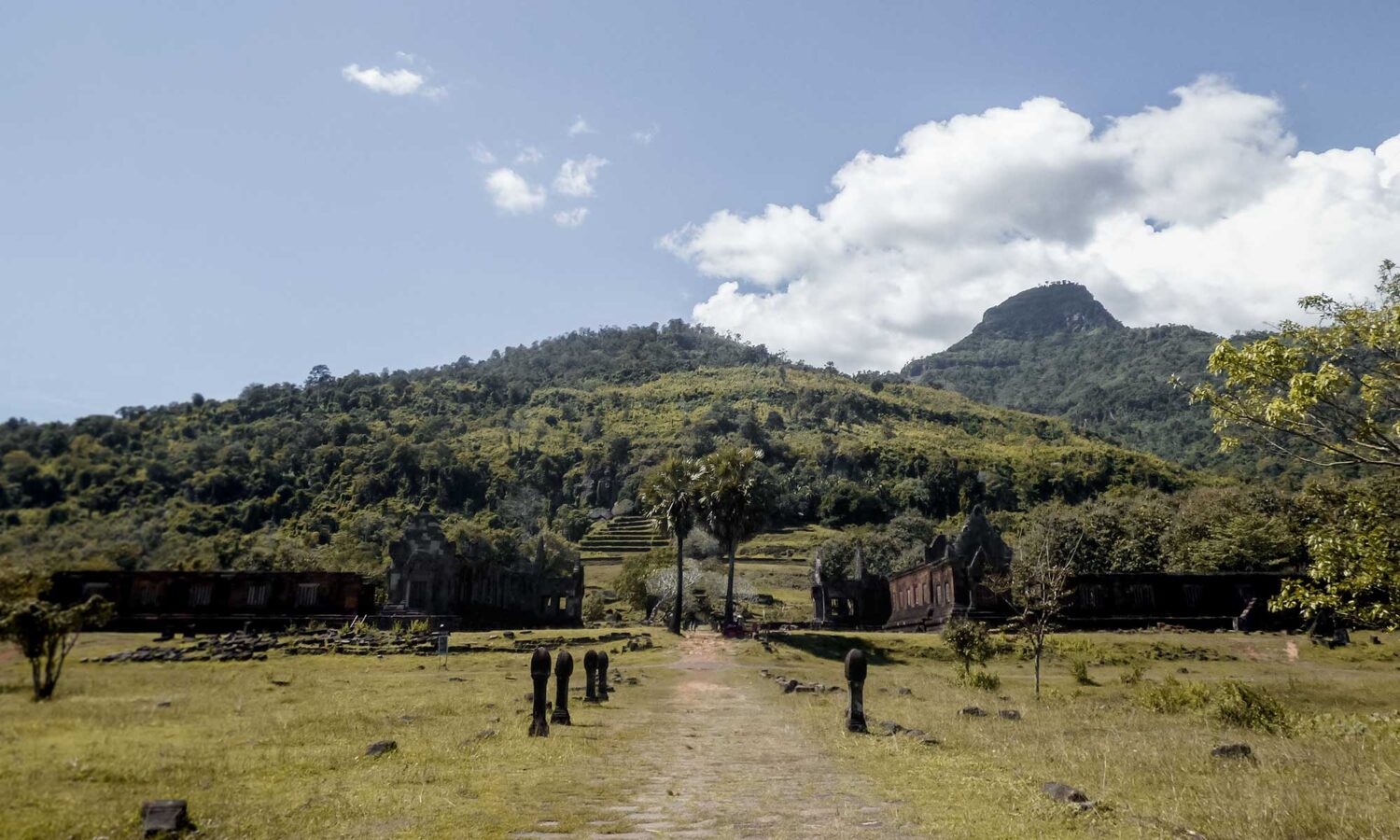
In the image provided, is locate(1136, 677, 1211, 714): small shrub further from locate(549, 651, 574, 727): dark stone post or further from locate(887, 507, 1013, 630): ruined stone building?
locate(887, 507, 1013, 630): ruined stone building

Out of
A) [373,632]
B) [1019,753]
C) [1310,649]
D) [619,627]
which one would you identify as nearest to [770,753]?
[1019,753]

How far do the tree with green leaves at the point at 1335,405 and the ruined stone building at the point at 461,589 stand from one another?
4566cm

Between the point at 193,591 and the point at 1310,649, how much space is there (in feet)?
214

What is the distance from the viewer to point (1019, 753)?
13078mm

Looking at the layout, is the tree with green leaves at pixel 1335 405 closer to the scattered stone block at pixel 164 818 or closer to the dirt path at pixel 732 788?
the dirt path at pixel 732 788

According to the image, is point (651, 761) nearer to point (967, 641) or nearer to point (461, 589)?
point (967, 641)

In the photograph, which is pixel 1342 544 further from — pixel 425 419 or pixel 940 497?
pixel 425 419

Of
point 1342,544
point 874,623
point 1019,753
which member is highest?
point 1342,544

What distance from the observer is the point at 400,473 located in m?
140

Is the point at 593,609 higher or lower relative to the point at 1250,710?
lower

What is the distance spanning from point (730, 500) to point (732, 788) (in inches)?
1481

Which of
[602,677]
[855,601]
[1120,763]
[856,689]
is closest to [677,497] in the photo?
[855,601]

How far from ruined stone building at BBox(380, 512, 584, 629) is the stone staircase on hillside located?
43587 millimetres

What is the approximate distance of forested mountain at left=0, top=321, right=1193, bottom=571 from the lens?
10931 cm
